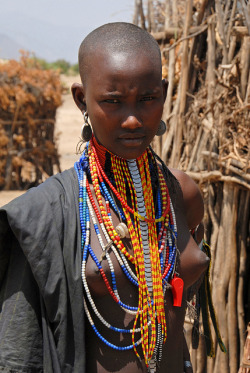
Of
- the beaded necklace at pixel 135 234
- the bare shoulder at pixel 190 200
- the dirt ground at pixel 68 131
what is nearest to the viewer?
the beaded necklace at pixel 135 234

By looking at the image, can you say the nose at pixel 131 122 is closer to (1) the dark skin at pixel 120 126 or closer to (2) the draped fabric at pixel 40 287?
(1) the dark skin at pixel 120 126

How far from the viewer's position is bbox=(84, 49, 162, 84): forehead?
1506mm

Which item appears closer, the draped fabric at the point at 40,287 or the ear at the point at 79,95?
the draped fabric at the point at 40,287

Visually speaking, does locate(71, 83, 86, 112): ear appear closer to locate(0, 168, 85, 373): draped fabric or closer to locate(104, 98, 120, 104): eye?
locate(104, 98, 120, 104): eye

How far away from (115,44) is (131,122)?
A: 24cm

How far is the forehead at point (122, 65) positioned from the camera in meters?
1.51

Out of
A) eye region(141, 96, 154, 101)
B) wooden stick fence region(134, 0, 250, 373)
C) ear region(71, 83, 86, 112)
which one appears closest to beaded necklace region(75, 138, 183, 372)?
ear region(71, 83, 86, 112)

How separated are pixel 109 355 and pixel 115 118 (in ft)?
2.37

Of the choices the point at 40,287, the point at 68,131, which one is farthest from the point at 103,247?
the point at 68,131

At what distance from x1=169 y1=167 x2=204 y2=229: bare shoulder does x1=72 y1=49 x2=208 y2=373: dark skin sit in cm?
34

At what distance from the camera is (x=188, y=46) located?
11.8 feet

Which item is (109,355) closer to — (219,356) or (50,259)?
(50,259)

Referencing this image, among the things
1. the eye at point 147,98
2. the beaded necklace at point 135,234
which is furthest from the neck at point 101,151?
the eye at point 147,98

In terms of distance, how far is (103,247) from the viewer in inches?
63.3
